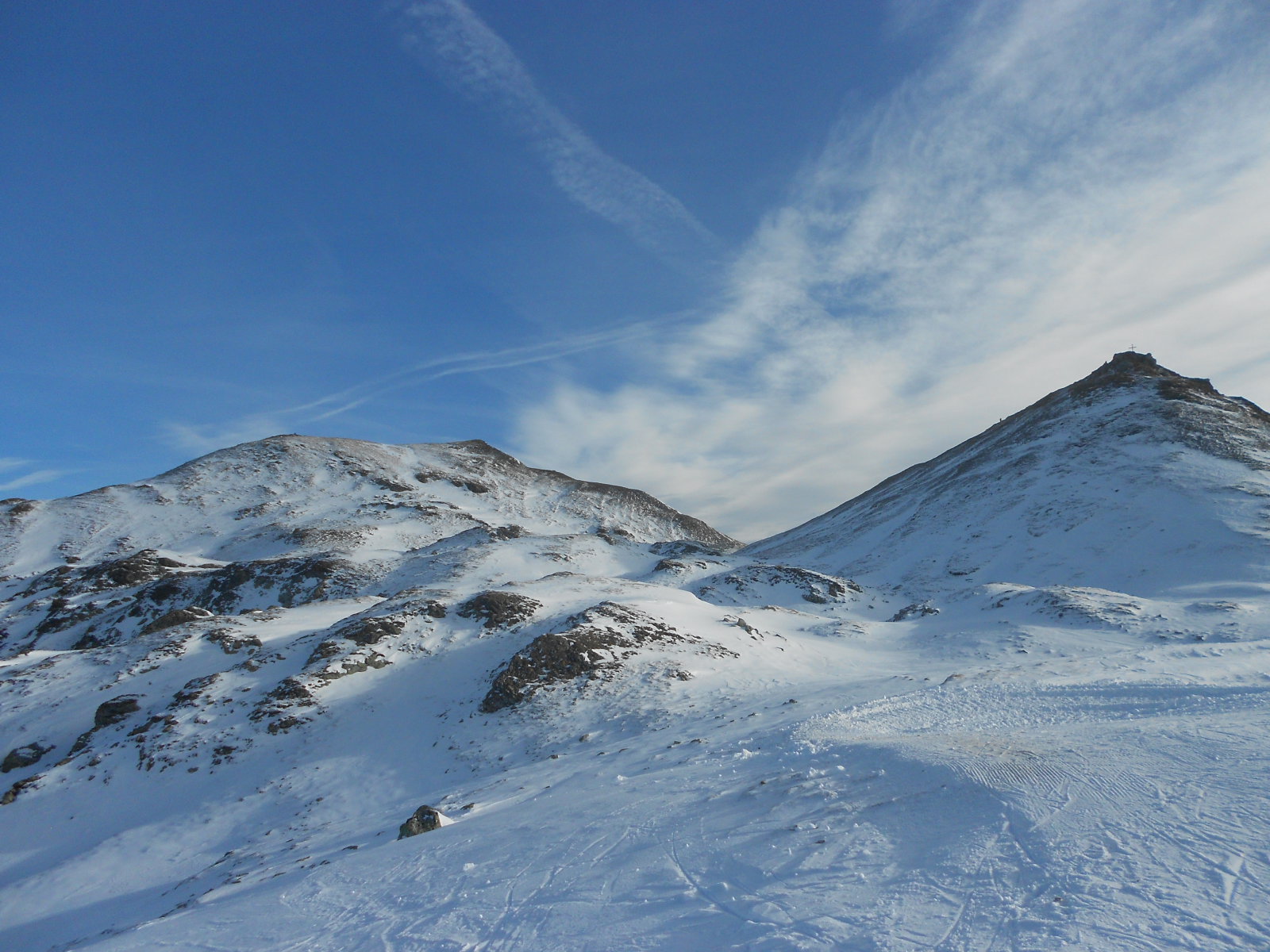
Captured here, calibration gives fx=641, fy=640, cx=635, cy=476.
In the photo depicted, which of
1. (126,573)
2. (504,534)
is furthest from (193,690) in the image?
(504,534)

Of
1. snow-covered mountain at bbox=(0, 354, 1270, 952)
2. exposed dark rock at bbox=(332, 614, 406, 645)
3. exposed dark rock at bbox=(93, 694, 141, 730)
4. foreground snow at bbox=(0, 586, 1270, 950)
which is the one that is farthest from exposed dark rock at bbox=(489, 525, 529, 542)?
foreground snow at bbox=(0, 586, 1270, 950)

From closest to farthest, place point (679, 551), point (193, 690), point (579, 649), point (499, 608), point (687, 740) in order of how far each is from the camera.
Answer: point (687, 740) < point (193, 690) < point (579, 649) < point (499, 608) < point (679, 551)

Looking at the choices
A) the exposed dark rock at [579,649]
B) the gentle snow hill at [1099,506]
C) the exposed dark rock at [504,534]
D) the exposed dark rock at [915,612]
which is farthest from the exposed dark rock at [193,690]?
the gentle snow hill at [1099,506]

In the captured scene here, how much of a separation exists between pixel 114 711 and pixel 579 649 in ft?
48.8

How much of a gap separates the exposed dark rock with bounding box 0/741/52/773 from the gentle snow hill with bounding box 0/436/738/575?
29.8 m

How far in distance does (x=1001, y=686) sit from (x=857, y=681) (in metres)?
4.42

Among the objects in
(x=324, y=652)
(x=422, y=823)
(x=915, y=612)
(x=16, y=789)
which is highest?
(x=324, y=652)

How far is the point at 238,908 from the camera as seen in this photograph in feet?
32.8

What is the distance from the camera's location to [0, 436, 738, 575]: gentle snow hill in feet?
189

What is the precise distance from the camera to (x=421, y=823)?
1193 centimetres

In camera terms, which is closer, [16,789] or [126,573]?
[16,789]

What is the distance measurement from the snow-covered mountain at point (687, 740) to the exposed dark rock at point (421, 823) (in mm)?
82

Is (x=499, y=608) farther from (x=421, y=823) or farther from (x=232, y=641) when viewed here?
(x=421, y=823)

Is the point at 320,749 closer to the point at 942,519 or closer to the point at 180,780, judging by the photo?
the point at 180,780
